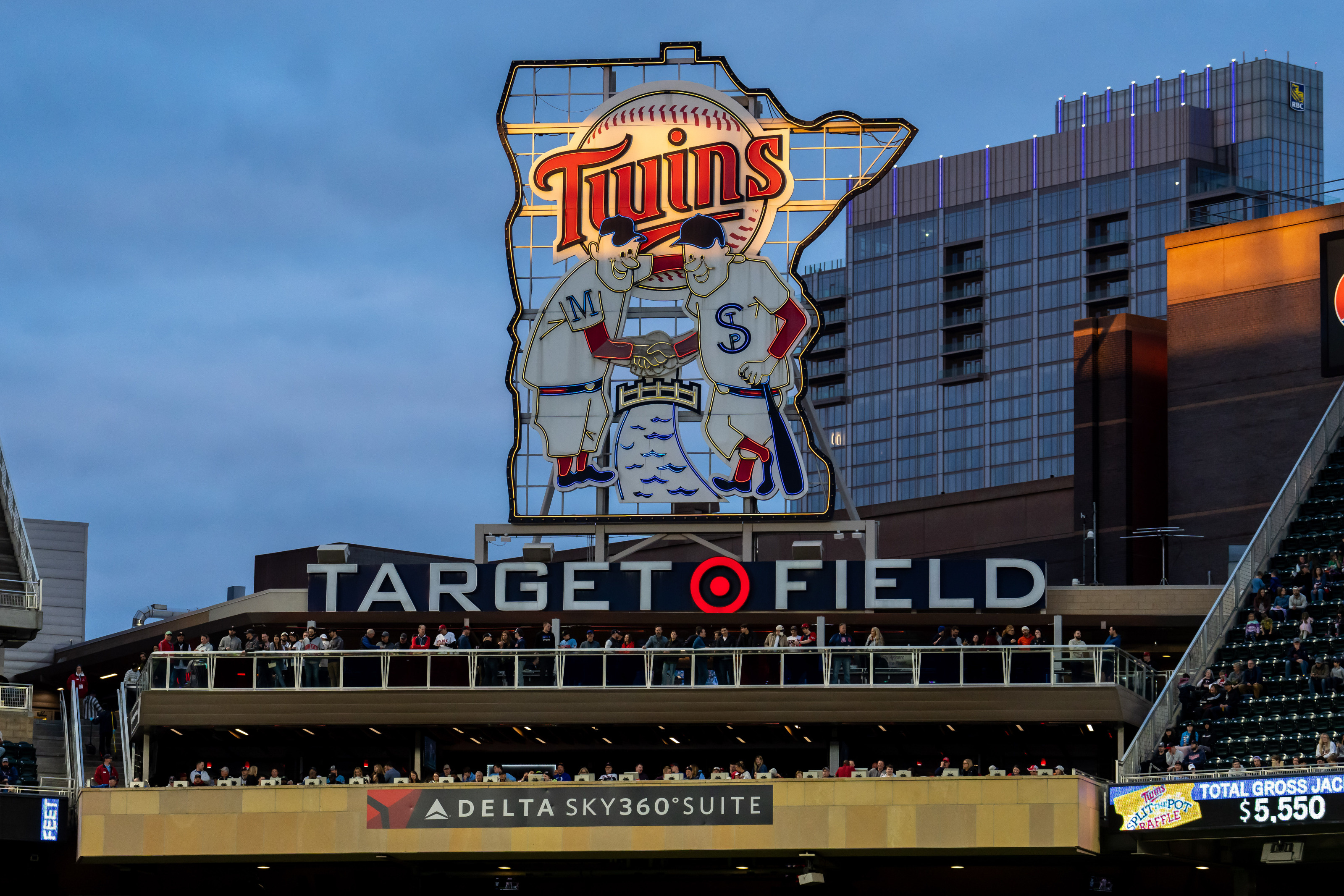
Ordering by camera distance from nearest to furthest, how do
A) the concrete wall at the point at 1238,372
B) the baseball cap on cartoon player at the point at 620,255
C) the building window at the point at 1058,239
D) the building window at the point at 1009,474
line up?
the baseball cap on cartoon player at the point at 620,255
the concrete wall at the point at 1238,372
the building window at the point at 1058,239
the building window at the point at 1009,474

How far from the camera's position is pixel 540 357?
55.5m

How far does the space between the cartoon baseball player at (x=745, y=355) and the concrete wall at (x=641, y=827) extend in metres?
11.9

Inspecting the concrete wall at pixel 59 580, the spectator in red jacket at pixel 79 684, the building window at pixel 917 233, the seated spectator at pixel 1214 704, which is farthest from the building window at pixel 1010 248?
the seated spectator at pixel 1214 704

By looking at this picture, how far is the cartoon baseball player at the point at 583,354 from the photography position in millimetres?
54688

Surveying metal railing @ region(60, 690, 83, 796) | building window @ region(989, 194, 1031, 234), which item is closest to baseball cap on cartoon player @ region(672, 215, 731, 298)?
metal railing @ region(60, 690, 83, 796)

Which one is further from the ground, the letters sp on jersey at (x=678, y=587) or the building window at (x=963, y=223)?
the building window at (x=963, y=223)

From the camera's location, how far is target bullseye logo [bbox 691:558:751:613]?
51.6 meters

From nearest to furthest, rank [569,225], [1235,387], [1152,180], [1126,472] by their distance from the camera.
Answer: [569,225] → [1235,387] → [1126,472] → [1152,180]

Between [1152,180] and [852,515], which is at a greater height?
[1152,180]

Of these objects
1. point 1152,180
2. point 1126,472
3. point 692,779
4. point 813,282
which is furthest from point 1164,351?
point 813,282

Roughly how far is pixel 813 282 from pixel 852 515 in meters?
118

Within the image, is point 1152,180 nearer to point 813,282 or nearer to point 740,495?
point 813,282

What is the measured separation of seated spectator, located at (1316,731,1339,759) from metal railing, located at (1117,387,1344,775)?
4.00 meters

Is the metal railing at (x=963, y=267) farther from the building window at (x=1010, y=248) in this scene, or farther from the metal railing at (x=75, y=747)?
the metal railing at (x=75, y=747)
